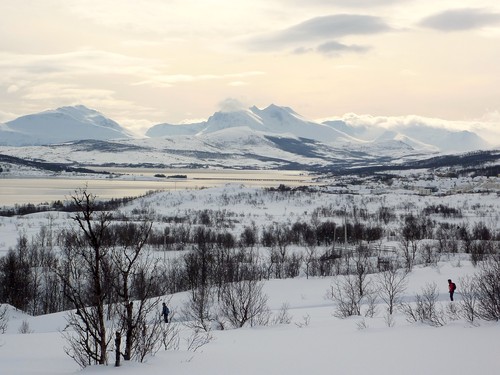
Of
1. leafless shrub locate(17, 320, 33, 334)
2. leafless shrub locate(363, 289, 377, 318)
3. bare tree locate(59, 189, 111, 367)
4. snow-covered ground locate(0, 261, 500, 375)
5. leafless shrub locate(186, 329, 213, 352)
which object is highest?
bare tree locate(59, 189, 111, 367)

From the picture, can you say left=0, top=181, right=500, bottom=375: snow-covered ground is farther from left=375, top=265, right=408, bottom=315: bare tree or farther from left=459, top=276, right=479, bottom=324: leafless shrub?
left=375, top=265, right=408, bottom=315: bare tree

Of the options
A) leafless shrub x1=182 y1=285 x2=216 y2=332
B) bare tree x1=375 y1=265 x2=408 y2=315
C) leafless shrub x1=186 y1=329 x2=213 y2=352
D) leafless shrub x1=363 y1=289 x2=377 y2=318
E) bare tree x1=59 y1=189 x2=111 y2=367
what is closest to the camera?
bare tree x1=59 y1=189 x2=111 y2=367

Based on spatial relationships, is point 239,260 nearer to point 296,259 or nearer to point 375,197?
point 296,259

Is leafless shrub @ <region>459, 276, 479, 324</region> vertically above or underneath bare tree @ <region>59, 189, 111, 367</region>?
underneath

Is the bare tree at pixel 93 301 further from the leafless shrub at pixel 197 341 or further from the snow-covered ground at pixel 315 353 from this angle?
the leafless shrub at pixel 197 341

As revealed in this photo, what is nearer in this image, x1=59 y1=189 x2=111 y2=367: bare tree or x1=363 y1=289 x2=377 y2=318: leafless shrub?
x1=59 y1=189 x2=111 y2=367: bare tree

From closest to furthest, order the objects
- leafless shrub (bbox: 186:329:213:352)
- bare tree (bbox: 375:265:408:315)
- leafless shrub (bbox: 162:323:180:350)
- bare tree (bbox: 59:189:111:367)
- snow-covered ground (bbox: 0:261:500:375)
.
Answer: bare tree (bbox: 59:189:111:367) → snow-covered ground (bbox: 0:261:500:375) → leafless shrub (bbox: 162:323:180:350) → leafless shrub (bbox: 186:329:213:352) → bare tree (bbox: 375:265:408:315)

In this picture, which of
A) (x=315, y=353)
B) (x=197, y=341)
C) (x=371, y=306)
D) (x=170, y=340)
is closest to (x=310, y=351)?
(x=315, y=353)

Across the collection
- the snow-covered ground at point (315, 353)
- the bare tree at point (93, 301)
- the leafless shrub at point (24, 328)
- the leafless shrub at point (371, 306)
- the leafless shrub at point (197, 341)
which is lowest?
the leafless shrub at point (24, 328)

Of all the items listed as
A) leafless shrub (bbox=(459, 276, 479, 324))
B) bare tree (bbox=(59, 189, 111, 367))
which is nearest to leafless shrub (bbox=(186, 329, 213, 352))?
bare tree (bbox=(59, 189, 111, 367))

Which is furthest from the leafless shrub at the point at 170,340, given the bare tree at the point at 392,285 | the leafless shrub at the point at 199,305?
the bare tree at the point at 392,285

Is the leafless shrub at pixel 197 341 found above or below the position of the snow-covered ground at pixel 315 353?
below

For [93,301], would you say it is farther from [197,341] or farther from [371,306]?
[371,306]

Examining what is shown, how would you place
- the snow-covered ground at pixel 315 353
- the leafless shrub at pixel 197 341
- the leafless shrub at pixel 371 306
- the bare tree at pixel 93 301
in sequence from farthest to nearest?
the leafless shrub at pixel 371 306, the leafless shrub at pixel 197 341, the snow-covered ground at pixel 315 353, the bare tree at pixel 93 301
